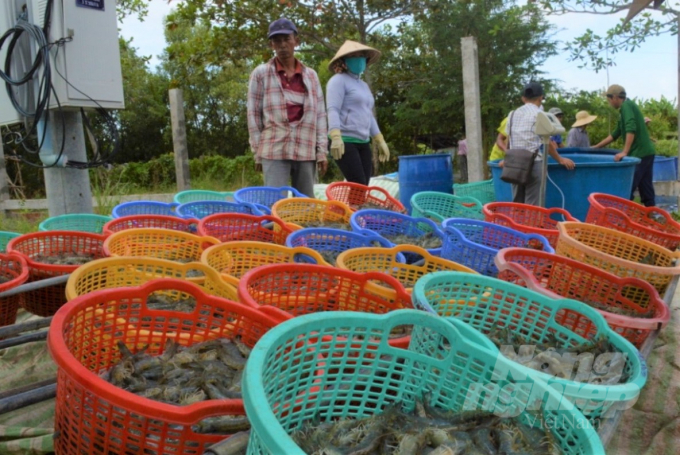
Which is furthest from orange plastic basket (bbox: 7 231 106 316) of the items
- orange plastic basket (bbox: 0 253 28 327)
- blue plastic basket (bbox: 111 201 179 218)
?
blue plastic basket (bbox: 111 201 179 218)

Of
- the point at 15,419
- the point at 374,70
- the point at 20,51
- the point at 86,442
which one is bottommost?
the point at 15,419

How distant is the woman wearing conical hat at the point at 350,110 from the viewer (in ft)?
15.6

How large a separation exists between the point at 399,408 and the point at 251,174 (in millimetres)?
14638

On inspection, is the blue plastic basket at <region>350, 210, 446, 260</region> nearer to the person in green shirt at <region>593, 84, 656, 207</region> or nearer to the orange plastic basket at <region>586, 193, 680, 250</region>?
the orange plastic basket at <region>586, 193, 680, 250</region>

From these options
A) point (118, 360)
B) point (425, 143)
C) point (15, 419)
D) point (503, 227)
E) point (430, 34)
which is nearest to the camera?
point (118, 360)

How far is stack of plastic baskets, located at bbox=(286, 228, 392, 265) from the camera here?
9.87 feet

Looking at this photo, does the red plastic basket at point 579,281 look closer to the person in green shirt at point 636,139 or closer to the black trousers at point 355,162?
the black trousers at point 355,162

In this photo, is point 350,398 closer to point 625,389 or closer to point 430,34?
point 625,389

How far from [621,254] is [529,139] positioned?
8.04ft

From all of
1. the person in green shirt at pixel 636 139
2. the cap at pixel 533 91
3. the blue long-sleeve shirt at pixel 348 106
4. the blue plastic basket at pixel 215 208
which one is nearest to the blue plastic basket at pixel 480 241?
the blue plastic basket at pixel 215 208

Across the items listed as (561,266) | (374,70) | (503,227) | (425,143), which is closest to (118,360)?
(561,266)

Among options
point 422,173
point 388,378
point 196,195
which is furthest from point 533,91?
point 388,378

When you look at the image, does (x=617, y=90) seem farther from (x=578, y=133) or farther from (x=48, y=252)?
(x=48, y=252)

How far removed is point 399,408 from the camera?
1232mm
